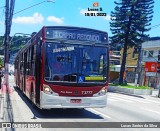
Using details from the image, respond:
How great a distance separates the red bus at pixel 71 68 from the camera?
39.8 feet

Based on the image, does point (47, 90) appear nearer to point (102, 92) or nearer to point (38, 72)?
point (38, 72)

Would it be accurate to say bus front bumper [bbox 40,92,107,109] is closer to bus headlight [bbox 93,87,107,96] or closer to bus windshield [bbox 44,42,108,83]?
bus headlight [bbox 93,87,107,96]

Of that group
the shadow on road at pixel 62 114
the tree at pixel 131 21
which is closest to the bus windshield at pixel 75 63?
the shadow on road at pixel 62 114


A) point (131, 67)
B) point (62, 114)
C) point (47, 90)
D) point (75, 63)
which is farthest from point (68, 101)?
point (131, 67)

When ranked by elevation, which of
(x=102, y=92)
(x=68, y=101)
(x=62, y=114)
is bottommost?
(x=62, y=114)

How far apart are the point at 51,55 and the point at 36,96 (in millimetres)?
1957

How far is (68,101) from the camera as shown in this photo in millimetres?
12305

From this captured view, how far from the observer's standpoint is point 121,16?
44.8 metres

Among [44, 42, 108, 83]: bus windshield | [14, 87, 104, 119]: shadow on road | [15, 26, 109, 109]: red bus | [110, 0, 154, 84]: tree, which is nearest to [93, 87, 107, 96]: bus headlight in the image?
[15, 26, 109, 109]: red bus

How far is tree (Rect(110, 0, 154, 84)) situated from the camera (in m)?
44.4

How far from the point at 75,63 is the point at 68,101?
141 cm

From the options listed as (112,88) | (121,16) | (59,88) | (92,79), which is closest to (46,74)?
(59,88)

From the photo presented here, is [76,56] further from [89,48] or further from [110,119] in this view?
[110,119]

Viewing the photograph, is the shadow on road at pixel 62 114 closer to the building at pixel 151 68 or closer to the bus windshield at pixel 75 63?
the bus windshield at pixel 75 63
